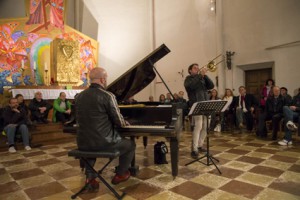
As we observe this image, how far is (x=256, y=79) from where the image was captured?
22.7 ft

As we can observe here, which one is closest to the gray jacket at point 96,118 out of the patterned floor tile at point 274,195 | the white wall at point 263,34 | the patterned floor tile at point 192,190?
the patterned floor tile at point 192,190

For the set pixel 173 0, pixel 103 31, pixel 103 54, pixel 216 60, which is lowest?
pixel 216 60

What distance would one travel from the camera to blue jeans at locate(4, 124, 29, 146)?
3.91 metres

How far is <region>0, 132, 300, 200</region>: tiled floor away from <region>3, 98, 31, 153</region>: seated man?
0.51 metres

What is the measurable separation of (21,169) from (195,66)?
112 inches

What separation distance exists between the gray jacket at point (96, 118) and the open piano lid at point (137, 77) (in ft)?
1.96

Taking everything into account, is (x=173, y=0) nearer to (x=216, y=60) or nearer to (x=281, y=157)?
(x=216, y=60)

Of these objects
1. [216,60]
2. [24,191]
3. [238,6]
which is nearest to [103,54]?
[216,60]

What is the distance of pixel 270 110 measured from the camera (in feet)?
14.9

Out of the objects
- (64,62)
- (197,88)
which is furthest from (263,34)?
(64,62)

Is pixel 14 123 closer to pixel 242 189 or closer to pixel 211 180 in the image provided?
pixel 211 180

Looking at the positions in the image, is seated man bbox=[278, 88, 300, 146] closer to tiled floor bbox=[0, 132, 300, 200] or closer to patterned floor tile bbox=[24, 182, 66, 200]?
tiled floor bbox=[0, 132, 300, 200]

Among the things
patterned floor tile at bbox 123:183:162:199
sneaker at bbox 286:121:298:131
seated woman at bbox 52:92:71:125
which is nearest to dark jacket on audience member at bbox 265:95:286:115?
sneaker at bbox 286:121:298:131

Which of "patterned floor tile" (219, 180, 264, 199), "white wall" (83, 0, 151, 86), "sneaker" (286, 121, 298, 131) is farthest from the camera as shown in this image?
"white wall" (83, 0, 151, 86)
